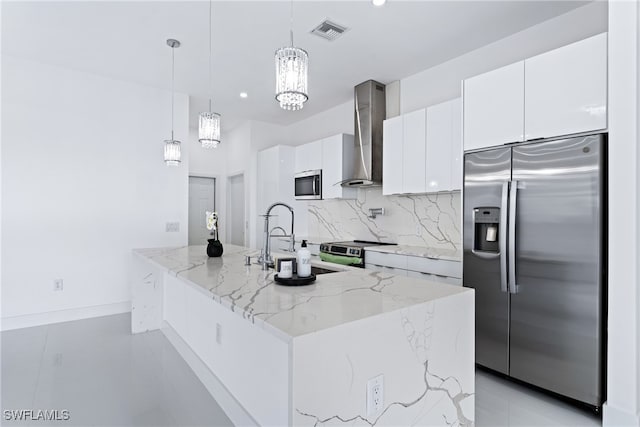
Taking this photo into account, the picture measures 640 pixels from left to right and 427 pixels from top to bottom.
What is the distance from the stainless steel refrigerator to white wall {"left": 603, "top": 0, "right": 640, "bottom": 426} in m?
0.10

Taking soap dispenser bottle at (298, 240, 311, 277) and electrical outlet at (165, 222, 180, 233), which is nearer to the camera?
soap dispenser bottle at (298, 240, 311, 277)

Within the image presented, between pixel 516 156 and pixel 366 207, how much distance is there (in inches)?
91.6

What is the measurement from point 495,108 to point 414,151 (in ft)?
3.48

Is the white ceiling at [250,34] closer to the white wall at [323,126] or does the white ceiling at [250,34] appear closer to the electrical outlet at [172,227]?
the white wall at [323,126]

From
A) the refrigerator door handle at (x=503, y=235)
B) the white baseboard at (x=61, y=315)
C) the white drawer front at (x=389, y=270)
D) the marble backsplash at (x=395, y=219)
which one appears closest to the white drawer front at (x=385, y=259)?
the white drawer front at (x=389, y=270)

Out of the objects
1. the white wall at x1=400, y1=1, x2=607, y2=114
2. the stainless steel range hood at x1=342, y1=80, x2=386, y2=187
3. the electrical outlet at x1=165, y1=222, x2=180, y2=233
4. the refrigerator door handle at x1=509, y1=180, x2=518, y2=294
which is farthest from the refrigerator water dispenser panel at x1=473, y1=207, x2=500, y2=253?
the electrical outlet at x1=165, y1=222, x2=180, y2=233

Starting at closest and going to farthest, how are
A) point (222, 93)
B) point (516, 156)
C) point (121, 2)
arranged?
1. point (516, 156)
2. point (121, 2)
3. point (222, 93)

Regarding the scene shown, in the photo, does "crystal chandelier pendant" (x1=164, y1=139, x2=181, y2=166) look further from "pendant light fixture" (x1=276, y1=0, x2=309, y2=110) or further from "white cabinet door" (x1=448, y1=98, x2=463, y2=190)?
"white cabinet door" (x1=448, y1=98, x2=463, y2=190)

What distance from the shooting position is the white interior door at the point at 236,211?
6.44m

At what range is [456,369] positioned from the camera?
1623 mm

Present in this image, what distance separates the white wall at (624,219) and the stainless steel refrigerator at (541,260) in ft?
0.31

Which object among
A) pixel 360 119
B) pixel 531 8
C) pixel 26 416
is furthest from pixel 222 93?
Result: pixel 26 416

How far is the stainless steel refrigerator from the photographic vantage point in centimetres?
203

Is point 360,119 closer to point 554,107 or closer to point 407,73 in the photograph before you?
point 407,73
